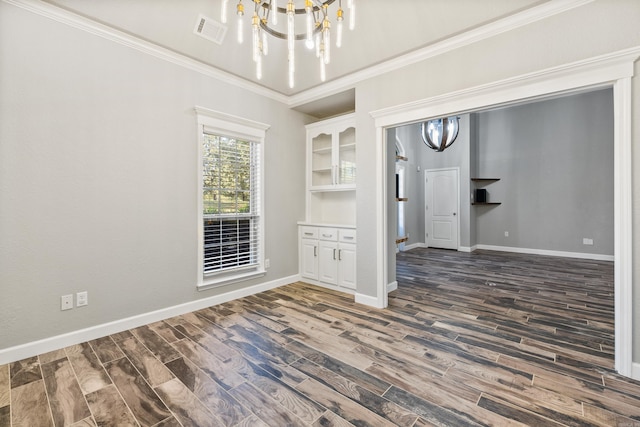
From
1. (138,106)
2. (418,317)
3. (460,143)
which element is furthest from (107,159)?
(460,143)

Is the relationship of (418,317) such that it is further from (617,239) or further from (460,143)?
(460,143)

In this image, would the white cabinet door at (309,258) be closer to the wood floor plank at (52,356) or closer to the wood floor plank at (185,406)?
the wood floor plank at (185,406)

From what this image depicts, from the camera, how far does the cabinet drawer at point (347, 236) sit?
153 inches

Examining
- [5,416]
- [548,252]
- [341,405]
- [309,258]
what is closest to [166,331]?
[5,416]

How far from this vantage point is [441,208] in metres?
7.78

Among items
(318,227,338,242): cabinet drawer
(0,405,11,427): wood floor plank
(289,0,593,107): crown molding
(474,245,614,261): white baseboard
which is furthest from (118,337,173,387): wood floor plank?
(474,245,614,261): white baseboard

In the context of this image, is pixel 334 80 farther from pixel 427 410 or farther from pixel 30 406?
pixel 30 406

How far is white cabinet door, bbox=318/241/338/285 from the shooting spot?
410 cm

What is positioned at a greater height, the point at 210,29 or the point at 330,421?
the point at 210,29

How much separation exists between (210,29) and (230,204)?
1.96m

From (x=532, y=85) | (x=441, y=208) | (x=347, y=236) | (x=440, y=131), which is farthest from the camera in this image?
(x=441, y=208)

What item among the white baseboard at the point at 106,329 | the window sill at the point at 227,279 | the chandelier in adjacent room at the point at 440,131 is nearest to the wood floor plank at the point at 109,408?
the white baseboard at the point at 106,329

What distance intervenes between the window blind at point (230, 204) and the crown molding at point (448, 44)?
1.31 m


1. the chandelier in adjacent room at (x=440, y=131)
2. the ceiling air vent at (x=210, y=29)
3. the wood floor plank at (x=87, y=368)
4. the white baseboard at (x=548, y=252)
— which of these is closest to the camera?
the wood floor plank at (x=87, y=368)
